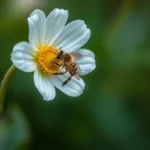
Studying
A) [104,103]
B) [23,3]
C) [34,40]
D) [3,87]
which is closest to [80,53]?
[34,40]

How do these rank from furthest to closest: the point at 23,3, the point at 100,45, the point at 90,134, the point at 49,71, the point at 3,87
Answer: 1. the point at 23,3
2. the point at 100,45
3. the point at 90,134
4. the point at 49,71
5. the point at 3,87

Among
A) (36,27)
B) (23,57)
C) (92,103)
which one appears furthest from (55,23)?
(92,103)

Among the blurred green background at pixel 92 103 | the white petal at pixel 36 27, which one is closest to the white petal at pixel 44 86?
the white petal at pixel 36 27

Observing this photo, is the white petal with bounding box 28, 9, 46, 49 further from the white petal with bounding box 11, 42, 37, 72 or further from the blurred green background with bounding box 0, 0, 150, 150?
the blurred green background with bounding box 0, 0, 150, 150

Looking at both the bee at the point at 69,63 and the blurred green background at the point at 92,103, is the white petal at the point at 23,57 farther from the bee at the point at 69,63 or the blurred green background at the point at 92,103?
the blurred green background at the point at 92,103

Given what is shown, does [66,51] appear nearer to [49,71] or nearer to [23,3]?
[49,71]

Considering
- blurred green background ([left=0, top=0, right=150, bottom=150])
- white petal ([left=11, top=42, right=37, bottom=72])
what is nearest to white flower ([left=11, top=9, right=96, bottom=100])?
white petal ([left=11, top=42, right=37, bottom=72])
